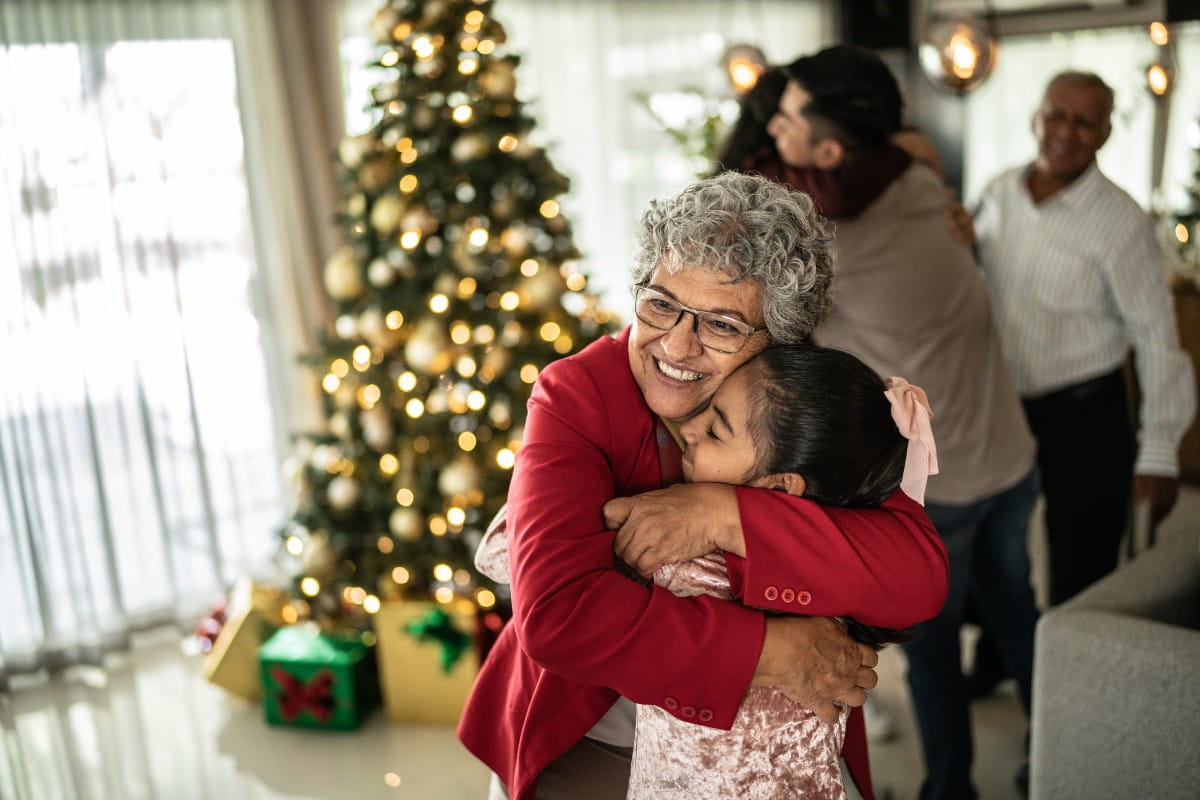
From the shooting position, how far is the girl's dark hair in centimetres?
133

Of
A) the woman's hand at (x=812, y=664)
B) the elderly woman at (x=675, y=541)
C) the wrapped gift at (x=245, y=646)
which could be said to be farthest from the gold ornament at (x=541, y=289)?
the woman's hand at (x=812, y=664)

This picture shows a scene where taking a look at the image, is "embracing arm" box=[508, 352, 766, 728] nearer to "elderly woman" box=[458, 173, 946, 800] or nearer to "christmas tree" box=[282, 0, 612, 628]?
"elderly woman" box=[458, 173, 946, 800]

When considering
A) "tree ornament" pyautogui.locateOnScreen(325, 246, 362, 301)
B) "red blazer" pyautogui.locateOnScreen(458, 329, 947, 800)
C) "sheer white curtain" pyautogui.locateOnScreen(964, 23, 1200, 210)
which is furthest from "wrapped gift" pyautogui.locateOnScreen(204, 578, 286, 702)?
"sheer white curtain" pyautogui.locateOnScreen(964, 23, 1200, 210)

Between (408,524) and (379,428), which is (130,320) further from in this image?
(408,524)

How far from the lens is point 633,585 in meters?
1.31

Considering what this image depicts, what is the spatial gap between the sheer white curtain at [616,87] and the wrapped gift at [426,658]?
224 centimetres

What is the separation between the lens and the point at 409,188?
3.24 m

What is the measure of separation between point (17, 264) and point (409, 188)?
1392 millimetres

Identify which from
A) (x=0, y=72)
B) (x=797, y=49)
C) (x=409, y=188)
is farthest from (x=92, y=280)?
(x=797, y=49)

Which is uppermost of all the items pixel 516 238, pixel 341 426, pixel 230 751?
pixel 516 238

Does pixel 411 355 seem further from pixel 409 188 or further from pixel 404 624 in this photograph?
pixel 404 624

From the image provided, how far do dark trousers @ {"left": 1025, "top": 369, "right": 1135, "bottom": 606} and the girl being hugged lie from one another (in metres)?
1.53

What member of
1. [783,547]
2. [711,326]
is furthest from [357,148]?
[783,547]

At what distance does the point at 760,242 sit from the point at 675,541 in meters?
0.41
